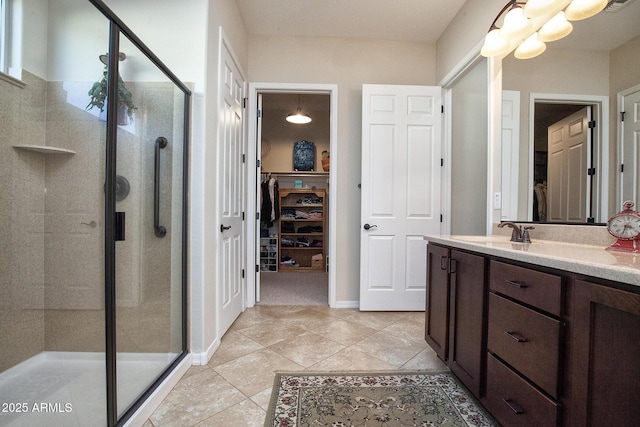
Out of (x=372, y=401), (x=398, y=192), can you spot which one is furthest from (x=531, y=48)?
(x=372, y=401)

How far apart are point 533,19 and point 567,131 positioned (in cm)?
75

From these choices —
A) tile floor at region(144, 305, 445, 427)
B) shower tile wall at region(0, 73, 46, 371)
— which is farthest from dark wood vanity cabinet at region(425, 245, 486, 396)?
shower tile wall at region(0, 73, 46, 371)

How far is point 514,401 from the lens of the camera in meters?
1.06

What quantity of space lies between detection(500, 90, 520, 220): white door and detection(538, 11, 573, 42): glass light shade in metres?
0.34

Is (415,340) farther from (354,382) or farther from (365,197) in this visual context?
(365,197)

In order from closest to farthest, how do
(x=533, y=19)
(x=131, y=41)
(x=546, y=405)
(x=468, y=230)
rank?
(x=546, y=405) < (x=131, y=41) < (x=533, y=19) < (x=468, y=230)

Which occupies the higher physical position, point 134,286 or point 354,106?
point 354,106

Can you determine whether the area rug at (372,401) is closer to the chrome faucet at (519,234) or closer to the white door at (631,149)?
the chrome faucet at (519,234)

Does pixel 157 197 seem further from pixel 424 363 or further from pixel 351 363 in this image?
pixel 424 363

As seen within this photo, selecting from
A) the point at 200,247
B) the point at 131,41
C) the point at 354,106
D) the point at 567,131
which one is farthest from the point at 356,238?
the point at 131,41

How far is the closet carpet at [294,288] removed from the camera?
3104mm

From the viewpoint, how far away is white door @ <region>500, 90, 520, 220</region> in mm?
1832

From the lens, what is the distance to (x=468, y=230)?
246 centimetres

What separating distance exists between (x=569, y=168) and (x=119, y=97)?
2.39 meters
